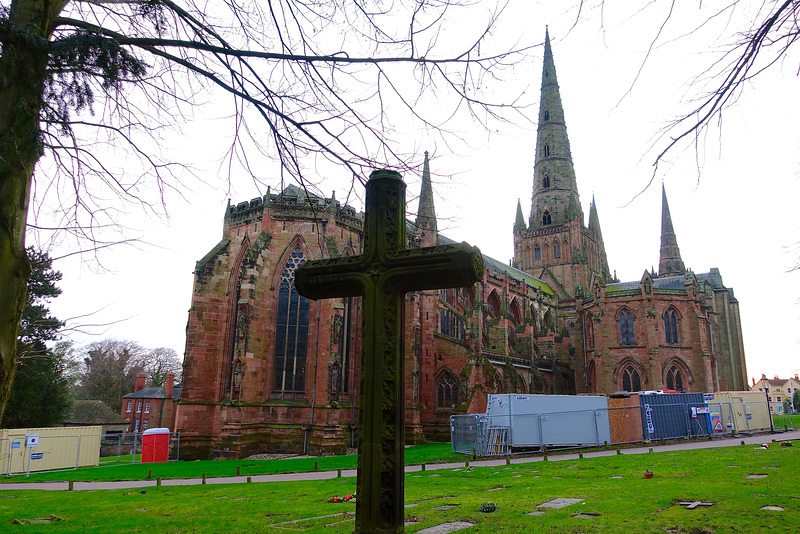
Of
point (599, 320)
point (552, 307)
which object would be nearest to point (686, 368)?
point (599, 320)

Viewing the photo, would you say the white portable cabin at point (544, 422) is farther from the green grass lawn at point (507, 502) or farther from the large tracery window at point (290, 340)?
the large tracery window at point (290, 340)

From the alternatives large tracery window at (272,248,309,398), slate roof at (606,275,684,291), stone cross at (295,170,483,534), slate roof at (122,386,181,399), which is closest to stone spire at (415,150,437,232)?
stone cross at (295,170,483,534)

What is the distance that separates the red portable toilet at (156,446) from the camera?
78.9ft

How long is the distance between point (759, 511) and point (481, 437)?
14824 millimetres

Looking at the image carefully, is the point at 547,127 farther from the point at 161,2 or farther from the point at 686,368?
the point at 161,2

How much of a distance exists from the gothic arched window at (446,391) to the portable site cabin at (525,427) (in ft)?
32.6

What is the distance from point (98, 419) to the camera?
48.1 metres

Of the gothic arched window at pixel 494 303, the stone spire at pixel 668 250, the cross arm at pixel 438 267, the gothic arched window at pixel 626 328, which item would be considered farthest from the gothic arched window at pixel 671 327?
the cross arm at pixel 438 267

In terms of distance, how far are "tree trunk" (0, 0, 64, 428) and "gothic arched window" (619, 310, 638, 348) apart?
45.0m

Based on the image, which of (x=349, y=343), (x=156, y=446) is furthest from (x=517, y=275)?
(x=156, y=446)

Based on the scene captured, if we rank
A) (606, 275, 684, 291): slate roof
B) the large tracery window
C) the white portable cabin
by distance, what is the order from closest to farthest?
the white portable cabin → the large tracery window → (606, 275, 684, 291): slate roof

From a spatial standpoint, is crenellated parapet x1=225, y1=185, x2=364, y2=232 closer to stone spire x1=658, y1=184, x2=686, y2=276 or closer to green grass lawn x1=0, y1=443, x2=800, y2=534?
green grass lawn x1=0, y1=443, x2=800, y2=534

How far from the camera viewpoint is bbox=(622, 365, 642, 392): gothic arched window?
42.9m

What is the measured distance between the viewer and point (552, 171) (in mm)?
62844
